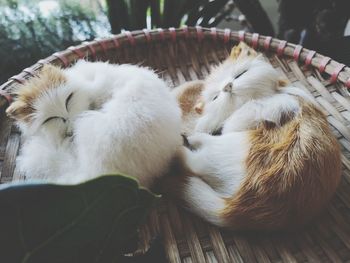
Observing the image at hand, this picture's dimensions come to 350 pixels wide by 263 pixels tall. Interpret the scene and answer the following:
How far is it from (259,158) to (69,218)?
1.27 feet

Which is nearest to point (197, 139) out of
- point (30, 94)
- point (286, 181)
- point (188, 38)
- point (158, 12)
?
point (286, 181)

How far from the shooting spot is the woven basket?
0.65 metres

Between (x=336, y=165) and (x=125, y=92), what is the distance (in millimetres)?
363

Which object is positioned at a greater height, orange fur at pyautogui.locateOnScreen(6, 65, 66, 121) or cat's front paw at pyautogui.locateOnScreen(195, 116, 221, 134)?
orange fur at pyautogui.locateOnScreen(6, 65, 66, 121)

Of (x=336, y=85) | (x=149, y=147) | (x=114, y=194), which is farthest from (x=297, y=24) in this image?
(x=114, y=194)

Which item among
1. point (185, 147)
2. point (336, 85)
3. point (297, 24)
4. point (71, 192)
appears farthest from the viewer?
point (297, 24)

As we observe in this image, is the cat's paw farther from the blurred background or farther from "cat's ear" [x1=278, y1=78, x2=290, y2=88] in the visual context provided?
the blurred background

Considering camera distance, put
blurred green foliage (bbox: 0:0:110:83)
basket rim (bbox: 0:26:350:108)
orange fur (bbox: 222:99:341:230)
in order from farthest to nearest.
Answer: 1. blurred green foliage (bbox: 0:0:110:83)
2. basket rim (bbox: 0:26:350:108)
3. orange fur (bbox: 222:99:341:230)

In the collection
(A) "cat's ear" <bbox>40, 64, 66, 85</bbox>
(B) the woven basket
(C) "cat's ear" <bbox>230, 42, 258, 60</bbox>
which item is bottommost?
(B) the woven basket

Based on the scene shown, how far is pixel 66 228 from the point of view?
34 centimetres

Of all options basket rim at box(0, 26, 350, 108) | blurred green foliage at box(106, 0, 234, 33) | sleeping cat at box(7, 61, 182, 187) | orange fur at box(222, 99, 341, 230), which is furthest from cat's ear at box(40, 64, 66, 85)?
→ blurred green foliage at box(106, 0, 234, 33)

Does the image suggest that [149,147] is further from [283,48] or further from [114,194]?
[283,48]

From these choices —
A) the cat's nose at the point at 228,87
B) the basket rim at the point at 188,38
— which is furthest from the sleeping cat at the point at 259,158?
the basket rim at the point at 188,38

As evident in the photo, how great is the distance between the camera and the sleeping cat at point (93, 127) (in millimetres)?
622
